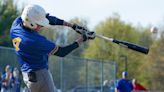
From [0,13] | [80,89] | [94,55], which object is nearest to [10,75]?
[80,89]

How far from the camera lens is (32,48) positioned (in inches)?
310

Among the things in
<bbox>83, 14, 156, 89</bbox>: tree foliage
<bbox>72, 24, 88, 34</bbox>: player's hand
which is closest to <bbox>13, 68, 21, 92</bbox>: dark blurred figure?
<bbox>72, 24, 88, 34</bbox>: player's hand

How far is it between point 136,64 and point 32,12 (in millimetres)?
56102

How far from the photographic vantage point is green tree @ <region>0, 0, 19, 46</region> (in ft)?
142

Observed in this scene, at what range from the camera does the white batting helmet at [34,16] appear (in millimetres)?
7785

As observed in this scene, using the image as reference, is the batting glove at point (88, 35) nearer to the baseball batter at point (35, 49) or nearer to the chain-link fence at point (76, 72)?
the baseball batter at point (35, 49)

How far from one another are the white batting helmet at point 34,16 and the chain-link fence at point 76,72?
12231 mm

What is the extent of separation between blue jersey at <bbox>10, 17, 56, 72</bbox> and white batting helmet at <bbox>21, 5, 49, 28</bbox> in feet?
0.54

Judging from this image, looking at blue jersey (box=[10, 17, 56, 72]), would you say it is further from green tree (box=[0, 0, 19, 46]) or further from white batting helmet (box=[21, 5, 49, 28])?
green tree (box=[0, 0, 19, 46])

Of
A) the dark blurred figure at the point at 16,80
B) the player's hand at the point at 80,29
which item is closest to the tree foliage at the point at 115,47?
the dark blurred figure at the point at 16,80

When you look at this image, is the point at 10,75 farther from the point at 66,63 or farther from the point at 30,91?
the point at 30,91

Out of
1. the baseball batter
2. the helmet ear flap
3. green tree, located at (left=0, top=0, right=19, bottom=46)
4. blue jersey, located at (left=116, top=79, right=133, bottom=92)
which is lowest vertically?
blue jersey, located at (left=116, top=79, right=133, bottom=92)

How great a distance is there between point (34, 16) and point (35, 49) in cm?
44

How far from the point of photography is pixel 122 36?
208 ft
